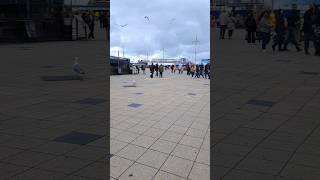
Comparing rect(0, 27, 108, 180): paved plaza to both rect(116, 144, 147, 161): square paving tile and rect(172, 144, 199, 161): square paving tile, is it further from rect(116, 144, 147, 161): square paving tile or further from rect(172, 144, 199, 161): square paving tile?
rect(172, 144, 199, 161): square paving tile

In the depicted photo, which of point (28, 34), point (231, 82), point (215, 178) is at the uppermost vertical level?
point (28, 34)

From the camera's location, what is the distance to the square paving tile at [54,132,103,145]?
565 cm

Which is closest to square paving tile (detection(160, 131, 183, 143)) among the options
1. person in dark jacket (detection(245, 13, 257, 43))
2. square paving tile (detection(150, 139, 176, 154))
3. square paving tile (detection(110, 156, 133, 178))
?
square paving tile (detection(150, 139, 176, 154))

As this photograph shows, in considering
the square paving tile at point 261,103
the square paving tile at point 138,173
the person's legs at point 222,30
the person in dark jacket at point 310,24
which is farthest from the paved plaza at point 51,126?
the person's legs at point 222,30

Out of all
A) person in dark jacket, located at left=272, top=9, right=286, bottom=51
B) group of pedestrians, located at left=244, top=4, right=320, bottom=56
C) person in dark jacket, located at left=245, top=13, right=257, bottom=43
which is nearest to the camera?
group of pedestrians, located at left=244, top=4, right=320, bottom=56

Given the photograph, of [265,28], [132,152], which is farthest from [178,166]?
[265,28]

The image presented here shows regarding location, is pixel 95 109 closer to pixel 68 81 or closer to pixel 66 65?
pixel 68 81

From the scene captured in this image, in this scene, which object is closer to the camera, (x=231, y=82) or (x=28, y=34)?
(x=231, y=82)

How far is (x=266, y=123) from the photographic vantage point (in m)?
6.68

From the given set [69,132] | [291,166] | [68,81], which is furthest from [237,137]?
[68,81]

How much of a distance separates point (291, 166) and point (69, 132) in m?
2.63

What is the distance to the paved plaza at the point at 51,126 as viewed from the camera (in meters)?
4.66

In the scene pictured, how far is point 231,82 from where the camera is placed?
10.7m

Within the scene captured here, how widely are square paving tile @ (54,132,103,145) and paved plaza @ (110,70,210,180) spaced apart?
229mm
